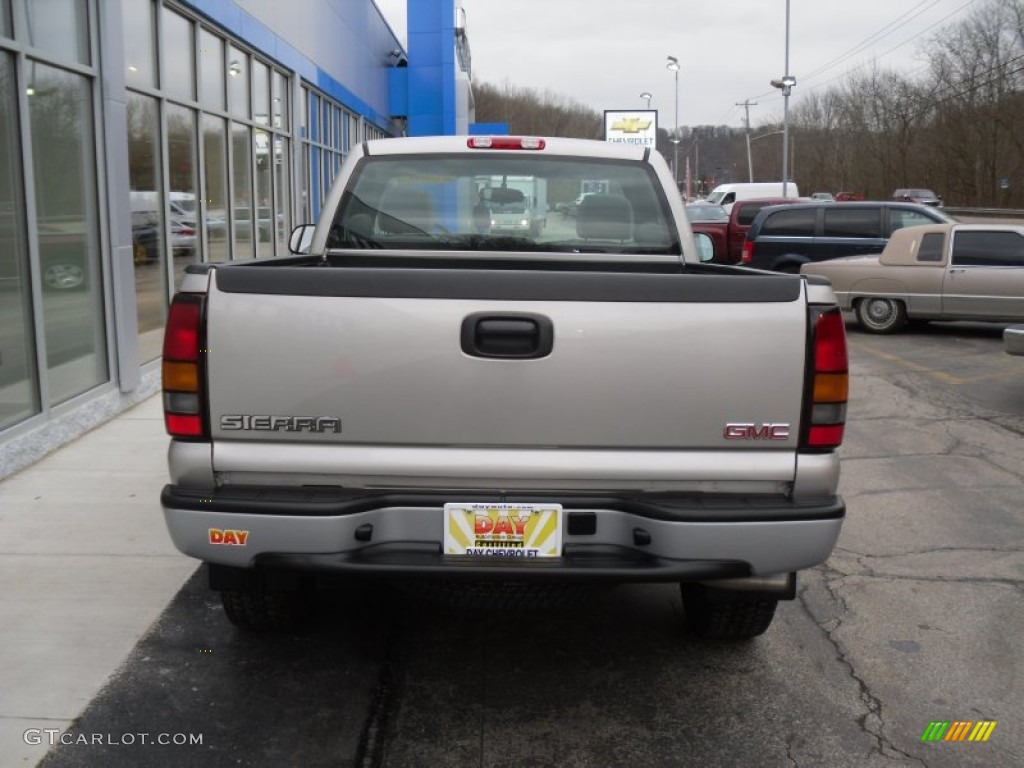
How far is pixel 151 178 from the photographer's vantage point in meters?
9.77

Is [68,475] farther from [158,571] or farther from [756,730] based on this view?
[756,730]

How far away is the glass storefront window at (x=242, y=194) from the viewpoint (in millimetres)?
13086

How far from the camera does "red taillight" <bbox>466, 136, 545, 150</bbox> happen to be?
16.9 feet

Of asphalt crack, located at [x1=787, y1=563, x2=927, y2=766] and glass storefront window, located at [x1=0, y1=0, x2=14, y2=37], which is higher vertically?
glass storefront window, located at [x1=0, y1=0, x2=14, y2=37]

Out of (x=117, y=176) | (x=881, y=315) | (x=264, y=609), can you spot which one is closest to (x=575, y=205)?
(x=264, y=609)

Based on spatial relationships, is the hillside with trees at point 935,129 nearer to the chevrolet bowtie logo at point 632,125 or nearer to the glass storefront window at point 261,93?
the chevrolet bowtie logo at point 632,125

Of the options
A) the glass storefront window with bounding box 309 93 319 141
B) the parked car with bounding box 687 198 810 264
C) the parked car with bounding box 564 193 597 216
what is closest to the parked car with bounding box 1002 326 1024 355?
the parked car with bounding box 564 193 597 216

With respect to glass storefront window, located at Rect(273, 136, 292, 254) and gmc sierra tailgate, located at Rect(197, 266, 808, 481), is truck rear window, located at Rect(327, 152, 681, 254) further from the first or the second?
glass storefront window, located at Rect(273, 136, 292, 254)

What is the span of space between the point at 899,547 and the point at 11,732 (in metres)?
4.22

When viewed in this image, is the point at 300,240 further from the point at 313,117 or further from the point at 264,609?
the point at 313,117

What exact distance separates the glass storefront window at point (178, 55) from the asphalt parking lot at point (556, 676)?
5.97 metres

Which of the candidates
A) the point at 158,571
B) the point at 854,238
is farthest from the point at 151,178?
the point at 854,238

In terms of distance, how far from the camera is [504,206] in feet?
16.7

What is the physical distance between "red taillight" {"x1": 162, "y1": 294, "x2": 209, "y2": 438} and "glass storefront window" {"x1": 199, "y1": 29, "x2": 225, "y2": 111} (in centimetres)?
886
